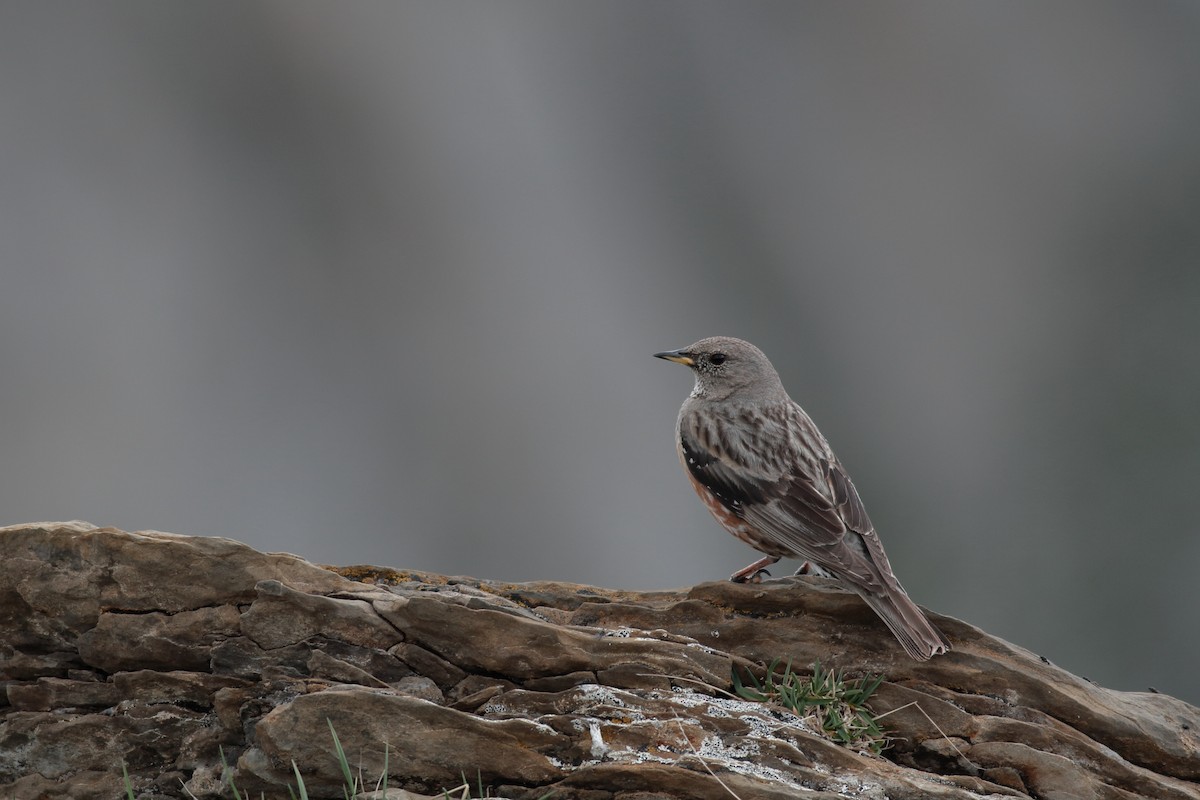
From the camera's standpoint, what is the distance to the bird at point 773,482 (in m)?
6.54

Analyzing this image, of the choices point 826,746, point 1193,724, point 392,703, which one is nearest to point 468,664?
point 392,703

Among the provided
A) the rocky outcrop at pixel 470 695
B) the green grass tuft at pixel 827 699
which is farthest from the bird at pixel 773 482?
the green grass tuft at pixel 827 699

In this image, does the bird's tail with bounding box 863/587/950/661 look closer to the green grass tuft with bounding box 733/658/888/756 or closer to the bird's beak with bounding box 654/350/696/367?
the green grass tuft with bounding box 733/658/888/756

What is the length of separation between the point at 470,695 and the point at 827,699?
1.93m

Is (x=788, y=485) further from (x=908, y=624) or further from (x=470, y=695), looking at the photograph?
(x=470, y=695)

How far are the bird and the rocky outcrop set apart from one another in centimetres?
25

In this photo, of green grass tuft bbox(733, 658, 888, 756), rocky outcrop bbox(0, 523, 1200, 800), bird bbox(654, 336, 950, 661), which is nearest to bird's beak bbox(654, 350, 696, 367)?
bird bbox(654, 336, 950, 661)

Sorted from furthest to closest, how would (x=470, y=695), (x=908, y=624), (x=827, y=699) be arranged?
(x=908, y=624) → (x=827, y=699) → (x=470, y=695)

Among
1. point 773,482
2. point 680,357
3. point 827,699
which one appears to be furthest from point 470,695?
point 680,357

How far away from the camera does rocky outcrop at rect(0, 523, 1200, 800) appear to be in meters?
5.07

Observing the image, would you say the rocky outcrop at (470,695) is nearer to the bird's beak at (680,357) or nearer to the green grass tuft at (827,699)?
the green grass tuft at (827,699)

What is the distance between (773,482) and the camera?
7863 millimetres

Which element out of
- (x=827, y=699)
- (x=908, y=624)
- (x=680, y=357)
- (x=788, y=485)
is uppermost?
(x=680, y=357)

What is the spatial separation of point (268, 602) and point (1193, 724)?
5832 millimetres
